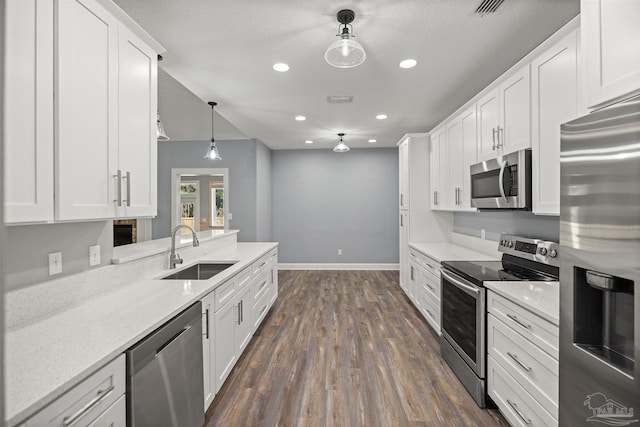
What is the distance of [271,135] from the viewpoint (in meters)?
5.57

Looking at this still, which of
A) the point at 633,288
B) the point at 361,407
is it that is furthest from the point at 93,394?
the point at 633,288

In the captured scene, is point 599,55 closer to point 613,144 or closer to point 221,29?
point 613,144

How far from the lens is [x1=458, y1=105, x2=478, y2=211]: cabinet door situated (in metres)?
3.11

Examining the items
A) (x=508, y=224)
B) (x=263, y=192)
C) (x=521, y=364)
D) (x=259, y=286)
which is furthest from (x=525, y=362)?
(x=263, y=192)

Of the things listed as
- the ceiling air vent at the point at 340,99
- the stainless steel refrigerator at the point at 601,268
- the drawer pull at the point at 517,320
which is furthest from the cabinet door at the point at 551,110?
the ceiling air vent at the point at 340,99

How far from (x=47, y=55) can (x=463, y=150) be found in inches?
132

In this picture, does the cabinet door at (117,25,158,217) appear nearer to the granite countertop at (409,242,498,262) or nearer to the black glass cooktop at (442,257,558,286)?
the black glass cooktop at (442,257,558,286)

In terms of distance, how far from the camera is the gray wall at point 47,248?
140 cm

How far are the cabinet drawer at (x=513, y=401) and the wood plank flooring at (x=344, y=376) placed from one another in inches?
7.2

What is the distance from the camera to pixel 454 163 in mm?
3594

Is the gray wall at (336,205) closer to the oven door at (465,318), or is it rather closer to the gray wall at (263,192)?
the gray wall at (263,192)

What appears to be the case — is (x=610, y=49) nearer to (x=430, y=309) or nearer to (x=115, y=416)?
(x=115, y=416)

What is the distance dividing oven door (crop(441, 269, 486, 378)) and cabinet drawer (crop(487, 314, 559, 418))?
8 cm

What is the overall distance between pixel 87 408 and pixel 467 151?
345 centimetres
